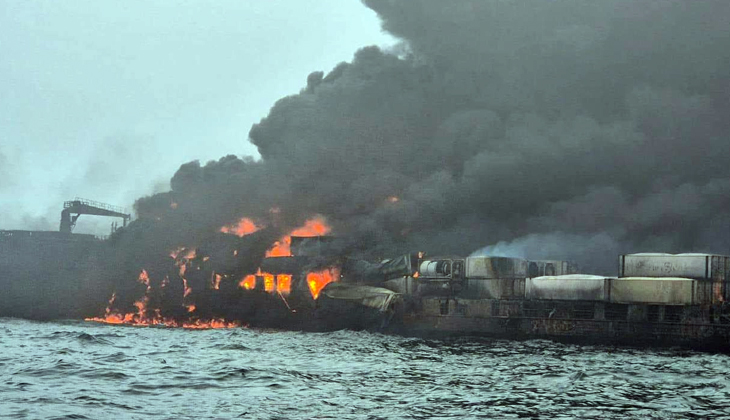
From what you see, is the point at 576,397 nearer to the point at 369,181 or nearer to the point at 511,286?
the point at 511,286

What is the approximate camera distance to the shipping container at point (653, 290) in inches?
3484

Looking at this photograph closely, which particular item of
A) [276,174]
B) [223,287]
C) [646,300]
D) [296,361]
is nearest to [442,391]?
[296,361]

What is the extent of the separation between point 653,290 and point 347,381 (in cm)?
5116

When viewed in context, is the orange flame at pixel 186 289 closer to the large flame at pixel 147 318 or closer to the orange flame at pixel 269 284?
the large flame at pixel 147 318

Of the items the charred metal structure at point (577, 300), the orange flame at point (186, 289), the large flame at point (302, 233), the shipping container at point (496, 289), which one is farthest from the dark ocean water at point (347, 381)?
A: the large flame at point (302, 233)

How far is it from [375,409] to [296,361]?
25288 mm

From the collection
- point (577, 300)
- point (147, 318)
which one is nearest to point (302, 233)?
point (147, 318)

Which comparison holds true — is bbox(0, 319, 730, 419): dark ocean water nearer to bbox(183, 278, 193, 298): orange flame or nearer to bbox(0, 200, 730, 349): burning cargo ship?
bbox(0, 200, 730, 349): burning cargo ship

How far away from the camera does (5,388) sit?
4316cm

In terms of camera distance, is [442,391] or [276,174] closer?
[442,391]

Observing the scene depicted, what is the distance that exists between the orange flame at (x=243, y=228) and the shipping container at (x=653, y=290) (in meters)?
71.4

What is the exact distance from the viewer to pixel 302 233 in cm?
14350

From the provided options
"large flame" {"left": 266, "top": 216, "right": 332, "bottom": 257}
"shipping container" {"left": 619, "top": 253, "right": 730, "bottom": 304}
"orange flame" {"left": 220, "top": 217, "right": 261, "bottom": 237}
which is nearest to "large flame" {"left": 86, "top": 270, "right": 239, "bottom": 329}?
"orange flame" {"left": 220, "top": 217, "right": 261, "bottom": 237}

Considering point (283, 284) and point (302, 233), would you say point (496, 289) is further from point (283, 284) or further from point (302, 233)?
point (302, 233)
